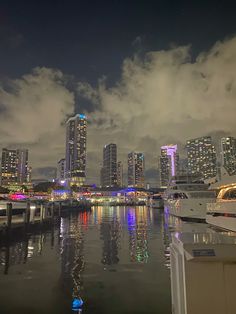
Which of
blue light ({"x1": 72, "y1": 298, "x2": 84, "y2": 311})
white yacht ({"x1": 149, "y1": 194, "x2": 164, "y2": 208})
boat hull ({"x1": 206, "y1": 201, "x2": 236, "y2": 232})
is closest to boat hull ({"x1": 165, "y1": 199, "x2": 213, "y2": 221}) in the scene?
boat hull ({"x1": 206, "y1": 201, "x2": 236, "y2": 232})

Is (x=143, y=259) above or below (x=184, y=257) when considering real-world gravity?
below

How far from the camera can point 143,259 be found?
16.0 meters

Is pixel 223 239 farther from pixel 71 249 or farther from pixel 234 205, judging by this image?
pixel 234 205

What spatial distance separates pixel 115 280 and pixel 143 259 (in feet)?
15.4

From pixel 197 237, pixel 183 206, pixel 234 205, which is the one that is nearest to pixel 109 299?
pixel 197 237

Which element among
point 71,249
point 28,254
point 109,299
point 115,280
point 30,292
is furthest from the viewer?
point 71,249

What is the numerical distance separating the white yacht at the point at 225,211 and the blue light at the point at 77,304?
1783 cm

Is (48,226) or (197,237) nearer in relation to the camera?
(197,237)

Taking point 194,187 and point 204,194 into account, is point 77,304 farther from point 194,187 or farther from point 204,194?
point 194,187

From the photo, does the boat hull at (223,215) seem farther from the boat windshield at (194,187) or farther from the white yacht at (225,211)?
the boat windshield at (194,187)

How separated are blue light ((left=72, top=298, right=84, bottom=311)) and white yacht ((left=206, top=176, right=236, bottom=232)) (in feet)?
58.5

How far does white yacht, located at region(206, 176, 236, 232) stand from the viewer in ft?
77.6

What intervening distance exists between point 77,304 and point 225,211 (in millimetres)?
20202

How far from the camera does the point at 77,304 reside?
351 inches
